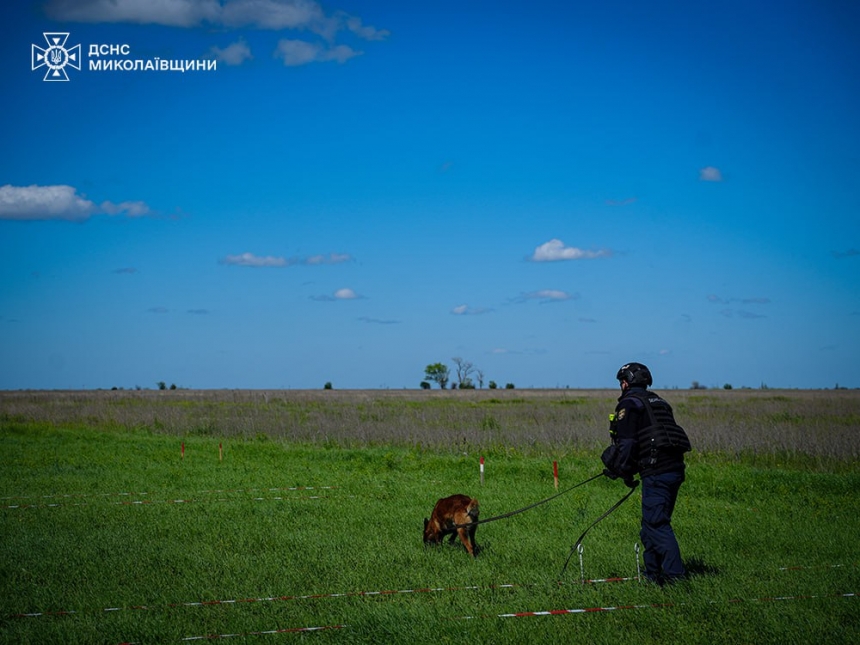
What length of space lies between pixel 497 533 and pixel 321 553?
2.77 metres

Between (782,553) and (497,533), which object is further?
(497,533)

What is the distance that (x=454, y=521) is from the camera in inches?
408

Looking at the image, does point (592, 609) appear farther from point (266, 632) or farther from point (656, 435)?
point (266, 632)

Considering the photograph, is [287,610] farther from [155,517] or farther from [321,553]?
[155,517]

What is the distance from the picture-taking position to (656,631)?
7223 mm

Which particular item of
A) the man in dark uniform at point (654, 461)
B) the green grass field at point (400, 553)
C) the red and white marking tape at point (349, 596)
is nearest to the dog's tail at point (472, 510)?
the green grass field at point (400, 553)

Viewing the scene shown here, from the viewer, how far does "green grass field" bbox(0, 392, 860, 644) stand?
7.50 meters

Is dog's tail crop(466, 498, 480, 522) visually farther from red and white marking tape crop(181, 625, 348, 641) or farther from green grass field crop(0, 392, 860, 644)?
red and white marking tape crop(181, 625, 348, 641)

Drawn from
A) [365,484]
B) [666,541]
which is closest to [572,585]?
[666,541]

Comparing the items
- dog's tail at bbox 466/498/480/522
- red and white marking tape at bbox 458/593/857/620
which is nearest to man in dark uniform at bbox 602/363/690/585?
red and white marking tape at bbox 458/593/857/620

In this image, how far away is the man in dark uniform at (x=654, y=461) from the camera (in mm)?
8312

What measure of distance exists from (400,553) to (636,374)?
13.4 ft

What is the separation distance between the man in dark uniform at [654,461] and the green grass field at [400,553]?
17.6 inches

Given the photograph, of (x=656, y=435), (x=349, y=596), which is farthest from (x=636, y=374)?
(x=349, y=596)
